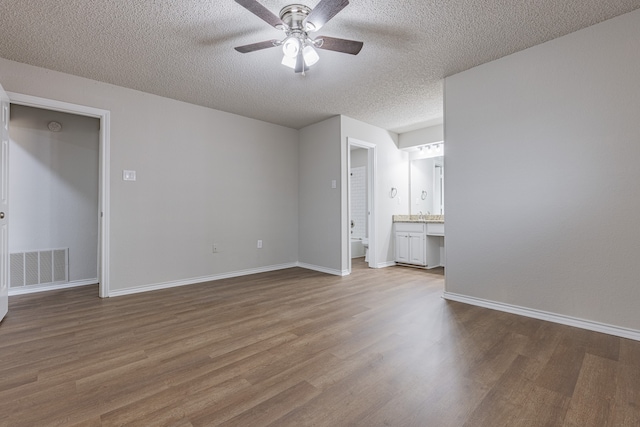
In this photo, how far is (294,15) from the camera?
2.08 metres

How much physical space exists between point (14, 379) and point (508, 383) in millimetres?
2760

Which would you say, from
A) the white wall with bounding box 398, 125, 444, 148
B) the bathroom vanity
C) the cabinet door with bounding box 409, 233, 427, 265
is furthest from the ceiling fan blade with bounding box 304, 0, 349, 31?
the cabinet door with bounding box 409, 233, 427, 265

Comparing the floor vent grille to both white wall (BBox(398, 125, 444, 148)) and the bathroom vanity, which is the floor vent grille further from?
white wall (BBox(398, 125, 444, 148))

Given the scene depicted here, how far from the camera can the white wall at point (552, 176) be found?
2.18m

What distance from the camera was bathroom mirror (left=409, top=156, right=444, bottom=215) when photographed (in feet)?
17.2

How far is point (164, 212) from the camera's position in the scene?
3664 millimetres

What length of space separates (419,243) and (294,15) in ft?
12.6

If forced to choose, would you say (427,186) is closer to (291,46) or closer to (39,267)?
(291,46)

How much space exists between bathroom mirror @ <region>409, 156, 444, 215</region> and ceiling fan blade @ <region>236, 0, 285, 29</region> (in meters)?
4.02

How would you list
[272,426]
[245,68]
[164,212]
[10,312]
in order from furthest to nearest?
[164,212], [245,68], [10,312], [272,426]

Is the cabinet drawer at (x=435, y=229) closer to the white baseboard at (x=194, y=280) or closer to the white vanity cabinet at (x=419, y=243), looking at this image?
the white vanity cabinet at (x=419, y=243)

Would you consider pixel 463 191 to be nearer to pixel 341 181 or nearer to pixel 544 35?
pixel 544 35

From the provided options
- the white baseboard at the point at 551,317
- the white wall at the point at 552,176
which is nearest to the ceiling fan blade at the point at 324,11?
the white wall at the point at 552,176

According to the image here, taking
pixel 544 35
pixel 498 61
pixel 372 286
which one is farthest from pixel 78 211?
pixel 544 35
